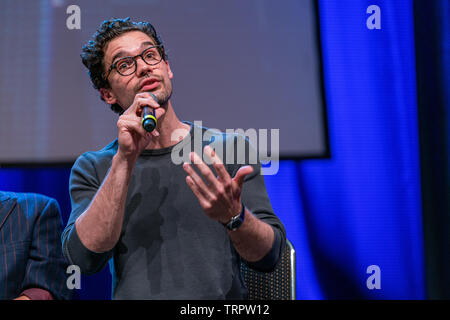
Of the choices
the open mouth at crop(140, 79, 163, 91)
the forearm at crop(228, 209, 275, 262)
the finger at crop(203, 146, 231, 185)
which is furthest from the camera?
the open mouth at crop(140, 79, 163, 91)

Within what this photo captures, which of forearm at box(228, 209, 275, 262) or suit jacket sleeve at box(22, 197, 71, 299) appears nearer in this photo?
forearm at box(228, 209, 275, 262)

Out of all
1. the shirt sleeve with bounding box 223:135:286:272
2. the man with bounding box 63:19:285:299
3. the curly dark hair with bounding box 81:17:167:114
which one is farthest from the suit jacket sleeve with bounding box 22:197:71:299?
the shirt sleeve with bounding box 223:135:286:272

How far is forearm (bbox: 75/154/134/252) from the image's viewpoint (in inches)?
48.4

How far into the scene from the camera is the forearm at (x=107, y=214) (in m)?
1.23

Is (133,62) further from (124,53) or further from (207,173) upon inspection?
(207,173)

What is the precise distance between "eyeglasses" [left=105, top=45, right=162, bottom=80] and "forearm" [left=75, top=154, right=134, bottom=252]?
39 cm

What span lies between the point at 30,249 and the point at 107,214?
62 centimetres

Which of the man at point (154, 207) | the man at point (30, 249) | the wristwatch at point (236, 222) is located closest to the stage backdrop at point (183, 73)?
the man at point (30, 249)

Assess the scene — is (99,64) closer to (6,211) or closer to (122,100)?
(122,100)

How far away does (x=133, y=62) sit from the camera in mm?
1494

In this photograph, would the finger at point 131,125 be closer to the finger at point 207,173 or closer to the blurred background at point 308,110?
the finger at point 207,173

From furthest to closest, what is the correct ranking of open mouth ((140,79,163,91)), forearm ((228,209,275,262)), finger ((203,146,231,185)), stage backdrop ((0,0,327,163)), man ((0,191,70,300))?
1. stage backdrop ((0,0,327,163))
2. man ((0,191,70,300))
3. open mouth ((140,79,163,91))
4. forearm ((228,209,275,262))
5. finger ((203,146,231,185))

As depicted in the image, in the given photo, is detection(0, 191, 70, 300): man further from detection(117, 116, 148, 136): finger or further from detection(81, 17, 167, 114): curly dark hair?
detection(117, 116, 148, 136): finger
